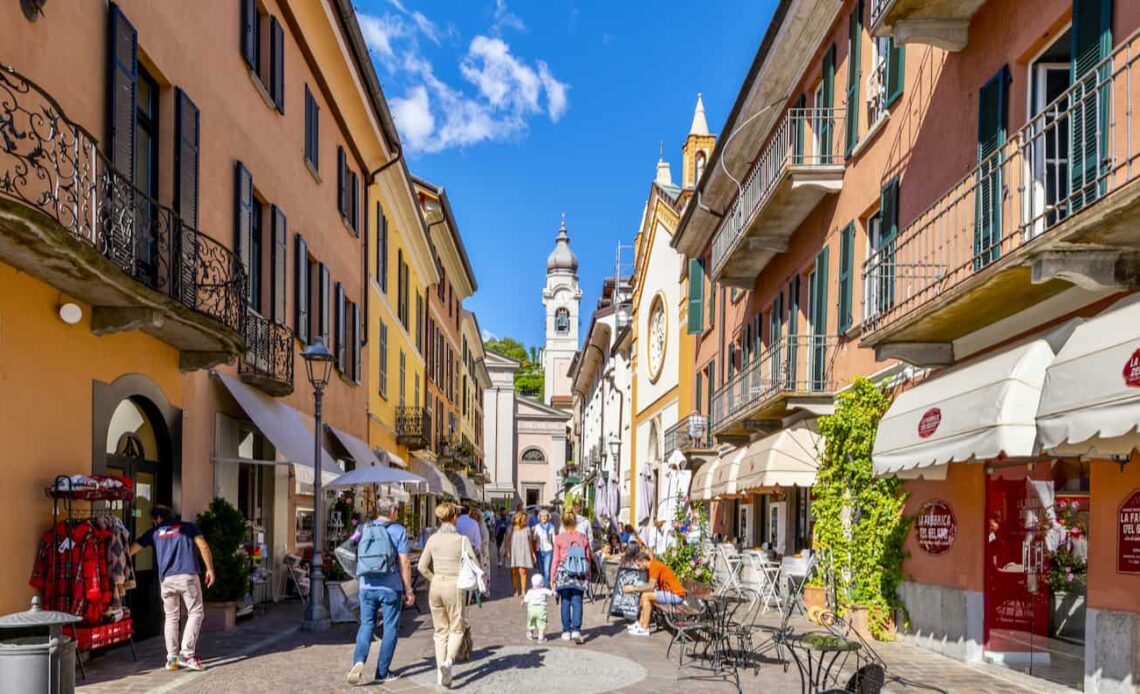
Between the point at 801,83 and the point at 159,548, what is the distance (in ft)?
44.5

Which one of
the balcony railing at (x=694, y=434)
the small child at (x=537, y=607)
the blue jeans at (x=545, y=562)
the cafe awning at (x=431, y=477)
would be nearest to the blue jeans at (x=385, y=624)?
the small child at (x=537, y=607)

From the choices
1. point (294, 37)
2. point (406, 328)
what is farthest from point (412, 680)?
point (406, 328)

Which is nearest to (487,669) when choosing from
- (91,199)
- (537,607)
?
(537,607)

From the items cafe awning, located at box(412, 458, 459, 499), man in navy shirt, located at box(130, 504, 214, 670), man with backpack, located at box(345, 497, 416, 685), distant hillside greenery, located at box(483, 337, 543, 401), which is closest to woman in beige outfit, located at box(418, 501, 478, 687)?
man with backpack, located at box(345, 497, 416, 685)

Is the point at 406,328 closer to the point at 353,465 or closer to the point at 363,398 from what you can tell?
the point at 363,398

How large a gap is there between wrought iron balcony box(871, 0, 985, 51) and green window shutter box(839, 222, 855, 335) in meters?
4.09

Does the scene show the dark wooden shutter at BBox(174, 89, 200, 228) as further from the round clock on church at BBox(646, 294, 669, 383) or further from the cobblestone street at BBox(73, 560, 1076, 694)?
the round clock on church at BBox(646, 294, 669, 383)

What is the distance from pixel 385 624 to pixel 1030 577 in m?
6.54

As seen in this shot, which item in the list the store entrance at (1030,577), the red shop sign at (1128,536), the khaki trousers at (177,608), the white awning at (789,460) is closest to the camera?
the red shop sign at (1128,536)

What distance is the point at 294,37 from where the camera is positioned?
17.4 metres

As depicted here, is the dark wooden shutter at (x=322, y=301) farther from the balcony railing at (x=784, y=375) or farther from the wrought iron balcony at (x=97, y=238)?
the balcony railing at (x=784, y=375)

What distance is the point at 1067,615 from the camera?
10.8 m

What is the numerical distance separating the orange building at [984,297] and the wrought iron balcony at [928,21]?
0.02m

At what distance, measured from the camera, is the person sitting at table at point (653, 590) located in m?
12.3
